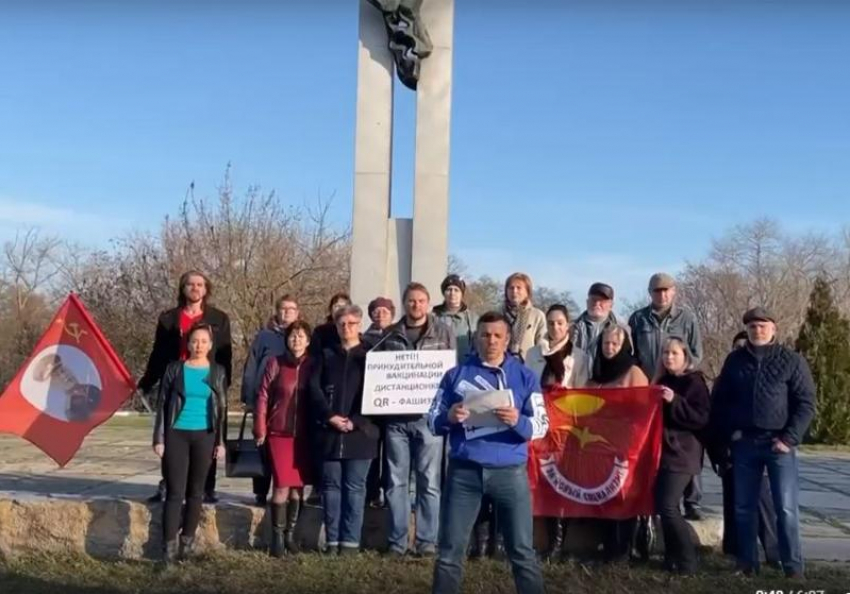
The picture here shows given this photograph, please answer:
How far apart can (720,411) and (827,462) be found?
12.3 metres

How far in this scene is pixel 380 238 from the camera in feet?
32.9

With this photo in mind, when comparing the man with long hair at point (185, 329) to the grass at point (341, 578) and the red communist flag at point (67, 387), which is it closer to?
the red communist flag at point (67, 387)

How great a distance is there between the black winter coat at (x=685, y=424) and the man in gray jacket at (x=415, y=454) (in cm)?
166

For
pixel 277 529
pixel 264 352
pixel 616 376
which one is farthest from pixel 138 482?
pixel 616 376

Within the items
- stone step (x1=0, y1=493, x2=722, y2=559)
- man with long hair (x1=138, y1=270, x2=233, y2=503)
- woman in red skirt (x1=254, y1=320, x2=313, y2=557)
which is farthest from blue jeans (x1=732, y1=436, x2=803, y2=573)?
man with long hair (x1=138, y1=270, x2=233, y2=503)

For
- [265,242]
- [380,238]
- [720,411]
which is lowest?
[720,411]

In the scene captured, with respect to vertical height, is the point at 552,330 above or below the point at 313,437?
above

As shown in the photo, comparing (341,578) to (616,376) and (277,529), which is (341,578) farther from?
(616,376)

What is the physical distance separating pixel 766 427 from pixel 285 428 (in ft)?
11.3

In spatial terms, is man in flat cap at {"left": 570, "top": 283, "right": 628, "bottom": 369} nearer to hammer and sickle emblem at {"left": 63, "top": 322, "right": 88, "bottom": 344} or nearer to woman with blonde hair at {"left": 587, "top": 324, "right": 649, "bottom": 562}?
woman with blonde hair at {"left": 587, "top": 324, "right": 649, "bottom": 562}

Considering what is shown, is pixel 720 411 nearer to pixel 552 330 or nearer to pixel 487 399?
pixel 552 330

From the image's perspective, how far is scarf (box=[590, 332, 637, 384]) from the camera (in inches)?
278

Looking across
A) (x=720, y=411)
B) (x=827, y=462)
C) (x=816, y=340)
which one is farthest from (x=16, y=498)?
(x=816, y=340)

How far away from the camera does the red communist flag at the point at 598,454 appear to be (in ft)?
22.9
